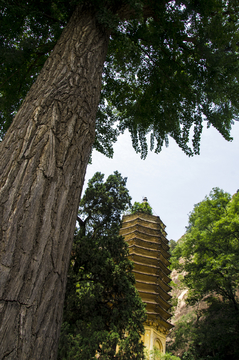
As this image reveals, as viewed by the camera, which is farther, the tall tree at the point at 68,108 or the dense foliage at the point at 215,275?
the dense foliage at the point at 215,275

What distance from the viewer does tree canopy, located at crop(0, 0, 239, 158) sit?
3.93m

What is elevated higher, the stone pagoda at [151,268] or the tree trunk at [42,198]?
the stone pagoda at [151,268]

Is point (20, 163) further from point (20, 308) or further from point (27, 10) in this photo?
point (27, 10)

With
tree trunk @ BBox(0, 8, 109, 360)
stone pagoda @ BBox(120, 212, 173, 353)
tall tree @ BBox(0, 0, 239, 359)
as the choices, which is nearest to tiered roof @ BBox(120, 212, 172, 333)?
stone pagoda @ BBox(120, 212, 173, 353)

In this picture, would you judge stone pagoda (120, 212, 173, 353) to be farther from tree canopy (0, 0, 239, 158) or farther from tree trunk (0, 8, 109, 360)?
tree trunk (0, 8, 109, 360)

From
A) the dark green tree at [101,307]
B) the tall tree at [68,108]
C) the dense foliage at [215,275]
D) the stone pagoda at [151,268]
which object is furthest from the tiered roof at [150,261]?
the tall tree at [68,108]

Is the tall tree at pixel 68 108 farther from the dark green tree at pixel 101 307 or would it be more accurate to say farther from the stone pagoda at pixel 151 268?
the stone pagoda at pixel 151 268

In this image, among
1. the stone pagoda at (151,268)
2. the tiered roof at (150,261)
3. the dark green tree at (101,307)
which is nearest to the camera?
the dark green tree at (101,307)

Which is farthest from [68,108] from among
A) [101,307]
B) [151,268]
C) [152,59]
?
[151,268]

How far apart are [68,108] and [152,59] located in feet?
11.3

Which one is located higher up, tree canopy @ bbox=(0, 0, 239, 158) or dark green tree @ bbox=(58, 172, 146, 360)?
tree canopy @ bbox=(0, 0, 239, 158)

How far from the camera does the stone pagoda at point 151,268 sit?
12.5 m

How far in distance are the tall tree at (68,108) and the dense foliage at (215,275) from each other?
1289cm

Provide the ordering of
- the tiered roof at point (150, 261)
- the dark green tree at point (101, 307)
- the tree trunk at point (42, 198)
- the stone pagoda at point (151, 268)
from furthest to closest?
the tiered roof at point (150, 261)
the stone pagoda at point (151, 268)
the dark green tree at point (101, 307)
the tree trunk at point (42, 198)
